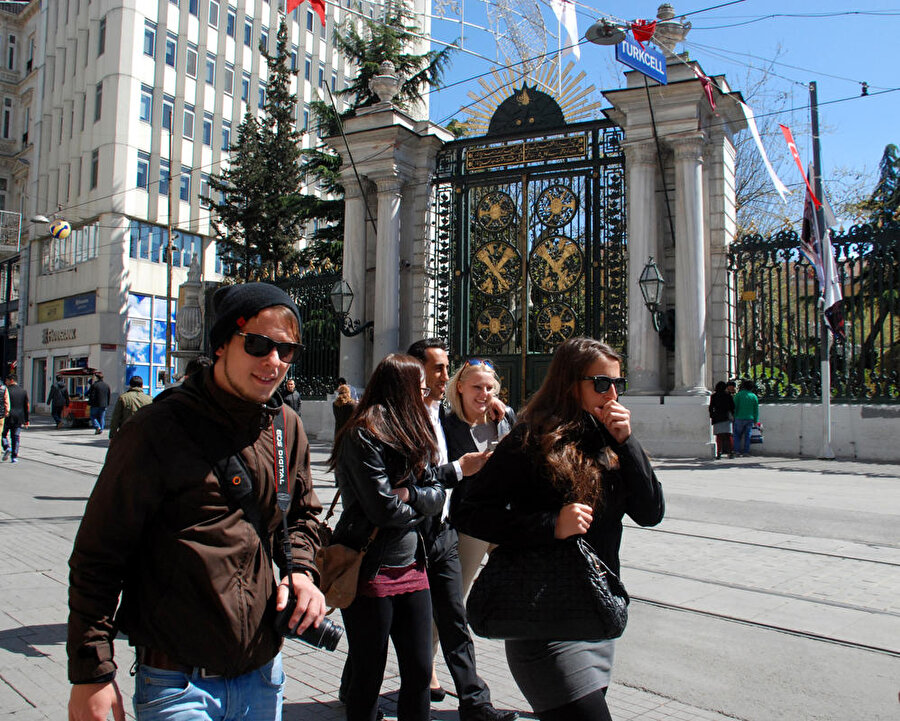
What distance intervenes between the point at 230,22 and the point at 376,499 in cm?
4527

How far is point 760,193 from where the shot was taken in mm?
29516

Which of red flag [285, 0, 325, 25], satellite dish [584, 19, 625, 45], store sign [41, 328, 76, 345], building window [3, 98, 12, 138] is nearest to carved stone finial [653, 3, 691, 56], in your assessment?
satellite dish [584, 19, 625, 45]

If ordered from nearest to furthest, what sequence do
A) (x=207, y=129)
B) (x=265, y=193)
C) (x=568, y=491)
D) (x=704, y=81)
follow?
1. (x=568, y=491)
2. (x=704, y=81)
3. (x=265, y=193)
4. (x=207, y=129)

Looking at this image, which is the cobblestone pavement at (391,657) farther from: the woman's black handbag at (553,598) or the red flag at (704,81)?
the red flag at (704,81)

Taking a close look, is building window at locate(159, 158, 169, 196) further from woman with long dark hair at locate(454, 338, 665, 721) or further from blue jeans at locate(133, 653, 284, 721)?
blue jeans at locate(133, 653, 284, 721)

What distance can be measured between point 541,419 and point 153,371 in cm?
3856

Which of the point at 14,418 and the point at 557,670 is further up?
the point at 14,418

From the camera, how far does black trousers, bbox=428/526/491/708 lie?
3.66 m

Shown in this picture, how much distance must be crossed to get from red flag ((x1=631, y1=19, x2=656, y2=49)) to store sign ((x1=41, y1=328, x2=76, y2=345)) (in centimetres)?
3254

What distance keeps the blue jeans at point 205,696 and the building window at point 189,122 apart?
137ft

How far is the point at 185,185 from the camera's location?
1575 inches

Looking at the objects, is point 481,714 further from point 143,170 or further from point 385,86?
point 143,170

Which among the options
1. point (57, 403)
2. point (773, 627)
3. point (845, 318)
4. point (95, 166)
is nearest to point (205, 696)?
point (773, 627)

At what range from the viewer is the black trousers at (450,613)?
3.66m
